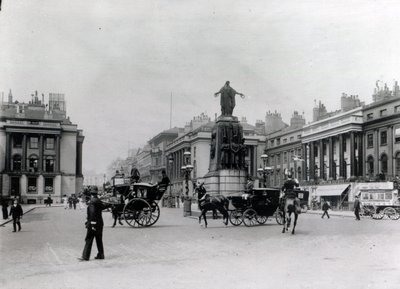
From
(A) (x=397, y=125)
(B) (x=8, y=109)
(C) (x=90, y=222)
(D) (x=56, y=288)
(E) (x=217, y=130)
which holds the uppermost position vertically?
(B) (x=8, y=109)

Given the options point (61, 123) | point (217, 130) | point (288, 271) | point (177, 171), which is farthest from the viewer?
point (177, 171)

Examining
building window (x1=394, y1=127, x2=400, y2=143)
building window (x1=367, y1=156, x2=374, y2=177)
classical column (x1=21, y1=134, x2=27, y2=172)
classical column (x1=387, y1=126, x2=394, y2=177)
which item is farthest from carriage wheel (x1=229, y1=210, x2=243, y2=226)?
classical column (x1=21, y1=134, x2=27, y2=172)

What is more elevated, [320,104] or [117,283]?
[320,104]

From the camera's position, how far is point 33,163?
73.2 metres

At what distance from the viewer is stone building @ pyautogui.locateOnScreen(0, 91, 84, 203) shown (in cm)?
7056

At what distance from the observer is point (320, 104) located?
237ft

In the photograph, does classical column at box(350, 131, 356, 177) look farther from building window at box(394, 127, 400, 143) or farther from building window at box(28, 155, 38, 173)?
building window at box(28, 155, 38, 173)

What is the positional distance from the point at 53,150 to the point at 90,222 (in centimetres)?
6837

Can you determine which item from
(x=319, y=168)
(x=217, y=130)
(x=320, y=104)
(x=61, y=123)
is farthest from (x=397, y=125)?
(x=61, y=123)

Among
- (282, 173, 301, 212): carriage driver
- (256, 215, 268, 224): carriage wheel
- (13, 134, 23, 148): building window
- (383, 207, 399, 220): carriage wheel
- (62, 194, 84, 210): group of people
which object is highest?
(13, 134, 23, 148): building window

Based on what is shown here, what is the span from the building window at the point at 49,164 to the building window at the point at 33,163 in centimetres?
148

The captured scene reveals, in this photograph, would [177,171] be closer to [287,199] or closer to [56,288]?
[287,199]

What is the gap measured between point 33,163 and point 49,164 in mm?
2449

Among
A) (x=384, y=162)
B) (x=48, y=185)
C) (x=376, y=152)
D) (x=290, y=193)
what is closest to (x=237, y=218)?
(x=290, y=193)
